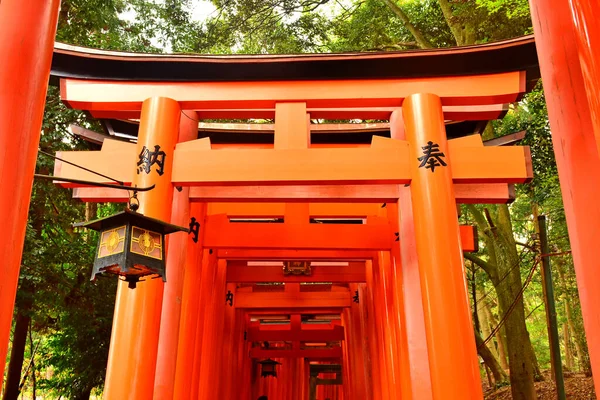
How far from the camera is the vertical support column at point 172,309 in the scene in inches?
221

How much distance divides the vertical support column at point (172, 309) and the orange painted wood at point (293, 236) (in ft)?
3.58

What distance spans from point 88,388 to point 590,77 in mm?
11049

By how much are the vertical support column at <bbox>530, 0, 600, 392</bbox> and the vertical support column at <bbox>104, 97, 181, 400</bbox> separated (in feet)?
12.3

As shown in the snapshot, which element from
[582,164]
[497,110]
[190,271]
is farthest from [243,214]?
[582,164]

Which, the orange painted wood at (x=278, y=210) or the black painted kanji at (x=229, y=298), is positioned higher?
the orange painted wood at (x=278, y=210)

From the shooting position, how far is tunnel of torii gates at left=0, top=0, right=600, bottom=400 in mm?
2861

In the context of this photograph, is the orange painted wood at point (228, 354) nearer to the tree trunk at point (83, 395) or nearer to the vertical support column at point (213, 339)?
the vertical support column at point (213, 339)

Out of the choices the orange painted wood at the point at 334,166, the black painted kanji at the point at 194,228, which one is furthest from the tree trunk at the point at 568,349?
the black painted kanji at the point at 194,228

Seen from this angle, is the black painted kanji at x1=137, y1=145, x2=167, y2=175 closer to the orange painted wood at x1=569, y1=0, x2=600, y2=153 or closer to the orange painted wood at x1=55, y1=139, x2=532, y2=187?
the orange painted wood at x1=55, y1=139, x2=532, y2=187

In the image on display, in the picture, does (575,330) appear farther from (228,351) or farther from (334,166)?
(334,166)

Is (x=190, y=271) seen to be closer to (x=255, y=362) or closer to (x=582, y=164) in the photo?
(x=582, y=164)

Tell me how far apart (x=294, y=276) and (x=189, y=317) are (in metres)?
3.09

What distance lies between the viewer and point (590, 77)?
88.7 inches

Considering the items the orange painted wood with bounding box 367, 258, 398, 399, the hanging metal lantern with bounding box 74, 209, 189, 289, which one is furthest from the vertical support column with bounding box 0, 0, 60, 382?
the orange painted wood with bounding box 367, 258, 398, 399
